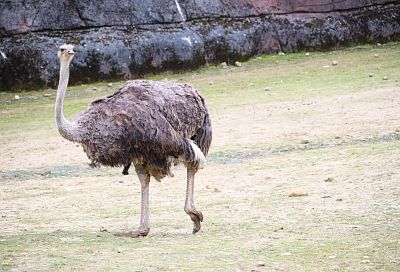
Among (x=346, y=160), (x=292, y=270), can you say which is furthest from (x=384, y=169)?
(x=292, y=270)

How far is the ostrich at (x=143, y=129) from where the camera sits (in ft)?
22.3

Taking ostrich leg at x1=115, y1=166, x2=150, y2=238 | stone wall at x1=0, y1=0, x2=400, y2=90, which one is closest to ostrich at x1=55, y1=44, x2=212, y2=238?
ostrich leg at x1=115, y1=166, x2=150, y2=238

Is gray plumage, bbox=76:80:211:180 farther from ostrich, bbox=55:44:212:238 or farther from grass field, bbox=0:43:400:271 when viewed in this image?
grass field, bbox=0:43:400:271

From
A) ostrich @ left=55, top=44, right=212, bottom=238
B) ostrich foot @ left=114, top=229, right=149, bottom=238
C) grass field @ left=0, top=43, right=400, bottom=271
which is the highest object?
ostrich @ left=55, top=44, right=212, bottom=238

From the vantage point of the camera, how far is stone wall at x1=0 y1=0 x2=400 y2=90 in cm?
1476

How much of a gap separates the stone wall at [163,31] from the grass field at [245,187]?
367 millimetres

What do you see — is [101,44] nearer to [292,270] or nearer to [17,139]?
[17,139]

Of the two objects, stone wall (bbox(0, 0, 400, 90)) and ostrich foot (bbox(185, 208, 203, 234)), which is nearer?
ostrich foot (bbox(185, 208, 203, 234))

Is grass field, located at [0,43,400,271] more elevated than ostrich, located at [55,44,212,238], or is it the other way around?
ostrich, located at [55,44,212,238]

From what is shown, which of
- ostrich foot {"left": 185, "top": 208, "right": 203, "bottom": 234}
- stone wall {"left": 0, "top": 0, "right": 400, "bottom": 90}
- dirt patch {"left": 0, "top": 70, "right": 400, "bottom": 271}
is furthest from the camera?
stone wall {"left": 0, "top": 0, "right": 400, "bottom": 90}

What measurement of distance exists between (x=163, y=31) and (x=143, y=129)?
880cm

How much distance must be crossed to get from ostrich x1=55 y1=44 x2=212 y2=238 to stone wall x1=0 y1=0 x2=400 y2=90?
778 cm

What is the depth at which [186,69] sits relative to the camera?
1569cm

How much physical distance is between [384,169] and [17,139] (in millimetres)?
4657
